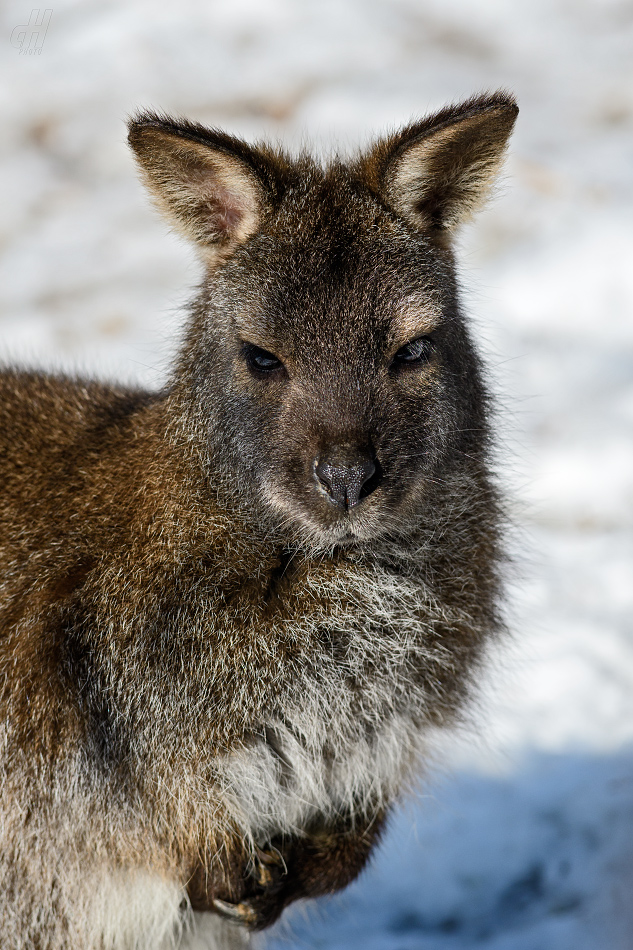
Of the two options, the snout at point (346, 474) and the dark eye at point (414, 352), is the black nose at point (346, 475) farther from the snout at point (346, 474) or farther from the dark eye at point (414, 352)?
the dark eye at point (414, 352)

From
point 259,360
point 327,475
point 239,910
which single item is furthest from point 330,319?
point 239,910

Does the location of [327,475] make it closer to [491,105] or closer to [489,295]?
[491,105]

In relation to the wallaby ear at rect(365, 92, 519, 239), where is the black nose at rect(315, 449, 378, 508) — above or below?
below

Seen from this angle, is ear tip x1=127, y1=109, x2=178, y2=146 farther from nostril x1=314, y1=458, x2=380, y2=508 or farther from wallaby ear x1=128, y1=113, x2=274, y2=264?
nostril x1=314, y1=458, x2=380, y2=508

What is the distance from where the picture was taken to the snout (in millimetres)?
3158

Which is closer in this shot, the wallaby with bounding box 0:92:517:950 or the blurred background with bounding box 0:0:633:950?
the wallaby with bounding box 0:92:517:950

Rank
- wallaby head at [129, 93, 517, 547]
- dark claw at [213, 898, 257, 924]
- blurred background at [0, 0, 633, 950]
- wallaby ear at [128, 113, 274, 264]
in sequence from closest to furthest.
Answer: wallaby head at [129, 93, 517, 547] < wallaby ear at [128, 113, 274, 264] < dark claw at [213, 898, 257, 924] < blurred background at [0, 0, 633, 950]

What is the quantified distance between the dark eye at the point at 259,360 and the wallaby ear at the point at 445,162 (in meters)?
0.65

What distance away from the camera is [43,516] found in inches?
150

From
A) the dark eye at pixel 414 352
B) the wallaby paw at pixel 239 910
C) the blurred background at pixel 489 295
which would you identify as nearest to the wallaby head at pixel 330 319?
the dark eye at pixel 414 352

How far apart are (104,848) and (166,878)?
226 mm

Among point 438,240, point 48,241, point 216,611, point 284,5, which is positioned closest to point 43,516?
point 216,611

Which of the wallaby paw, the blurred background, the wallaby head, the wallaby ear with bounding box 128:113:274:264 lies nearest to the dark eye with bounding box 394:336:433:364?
the wallaby head

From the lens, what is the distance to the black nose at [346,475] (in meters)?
3.16
